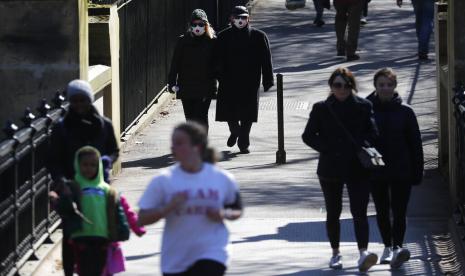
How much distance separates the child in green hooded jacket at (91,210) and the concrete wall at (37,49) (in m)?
4.76

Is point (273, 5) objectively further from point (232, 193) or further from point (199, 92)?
point (232, 193)

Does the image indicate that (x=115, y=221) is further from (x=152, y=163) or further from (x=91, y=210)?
(x=152, y=163)

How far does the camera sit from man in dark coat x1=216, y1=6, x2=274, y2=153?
16734 millimetres

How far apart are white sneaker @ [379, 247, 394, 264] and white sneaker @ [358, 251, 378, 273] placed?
52cm

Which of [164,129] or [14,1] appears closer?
[14,1]

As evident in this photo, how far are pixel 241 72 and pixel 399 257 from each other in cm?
668

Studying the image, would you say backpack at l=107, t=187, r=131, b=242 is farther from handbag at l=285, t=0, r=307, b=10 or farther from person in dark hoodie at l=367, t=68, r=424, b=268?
handbag at l=285, t=0, r=307, b=10

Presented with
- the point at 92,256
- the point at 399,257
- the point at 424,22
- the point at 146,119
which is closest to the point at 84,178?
the point at 92,256

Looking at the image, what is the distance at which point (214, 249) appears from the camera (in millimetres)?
7039

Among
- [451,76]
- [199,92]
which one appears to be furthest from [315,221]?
[199,92]

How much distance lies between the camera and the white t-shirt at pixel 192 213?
274 inches

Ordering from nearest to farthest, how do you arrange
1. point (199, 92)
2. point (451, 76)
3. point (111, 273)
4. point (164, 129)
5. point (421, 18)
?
1. point (111, 273)
2. point (451, 76)
3. point (199, 92)
4. point (164, 129)
5. point (421, 18)

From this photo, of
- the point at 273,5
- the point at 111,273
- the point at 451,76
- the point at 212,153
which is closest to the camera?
the point at 212,153

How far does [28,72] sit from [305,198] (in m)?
3.14
